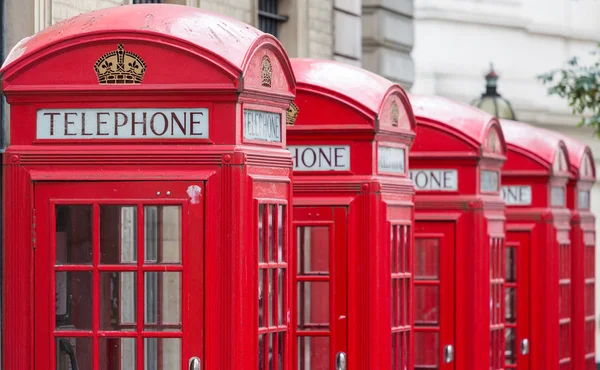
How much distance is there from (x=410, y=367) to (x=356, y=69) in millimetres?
1792

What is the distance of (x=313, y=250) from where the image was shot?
30.7 ft

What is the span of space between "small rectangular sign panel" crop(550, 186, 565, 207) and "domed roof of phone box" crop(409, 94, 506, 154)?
1.70 metres

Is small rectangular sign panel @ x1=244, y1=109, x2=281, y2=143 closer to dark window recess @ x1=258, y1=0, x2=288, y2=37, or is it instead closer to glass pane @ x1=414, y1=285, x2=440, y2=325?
glass pane @ x1=414, y1=285, x2=440, y2=325

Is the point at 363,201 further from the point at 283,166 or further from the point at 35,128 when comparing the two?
the point at 35,128

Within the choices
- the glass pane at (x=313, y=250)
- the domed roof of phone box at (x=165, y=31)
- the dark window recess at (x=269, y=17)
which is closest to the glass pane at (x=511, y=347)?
the dark window recess at (x=269, y=17)

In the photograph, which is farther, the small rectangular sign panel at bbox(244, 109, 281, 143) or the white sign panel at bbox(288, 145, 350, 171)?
the white sign panel at bbox(288, 145, 350, 171)

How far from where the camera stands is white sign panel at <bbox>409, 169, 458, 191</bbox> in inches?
445

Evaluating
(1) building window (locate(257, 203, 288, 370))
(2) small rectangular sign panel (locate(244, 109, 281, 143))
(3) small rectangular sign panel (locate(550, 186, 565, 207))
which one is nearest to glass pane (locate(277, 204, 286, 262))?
(1) building window (locate(257, 203, 288, 370))

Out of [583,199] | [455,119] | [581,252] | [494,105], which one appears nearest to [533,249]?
[581,252]

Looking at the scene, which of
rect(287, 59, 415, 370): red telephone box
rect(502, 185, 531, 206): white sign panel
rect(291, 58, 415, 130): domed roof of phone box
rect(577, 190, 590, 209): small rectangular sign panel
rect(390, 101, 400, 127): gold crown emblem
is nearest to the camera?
rect(287, 59, 415, 370): red telephone box

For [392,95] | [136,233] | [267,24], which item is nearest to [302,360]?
[392,95]

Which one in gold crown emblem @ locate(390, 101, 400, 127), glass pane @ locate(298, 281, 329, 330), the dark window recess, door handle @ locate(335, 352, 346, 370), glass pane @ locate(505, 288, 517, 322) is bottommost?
door handle @ locate(335, 352, 346, 370)

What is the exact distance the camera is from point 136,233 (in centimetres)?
716

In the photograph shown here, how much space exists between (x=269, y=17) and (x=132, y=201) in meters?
7.55
